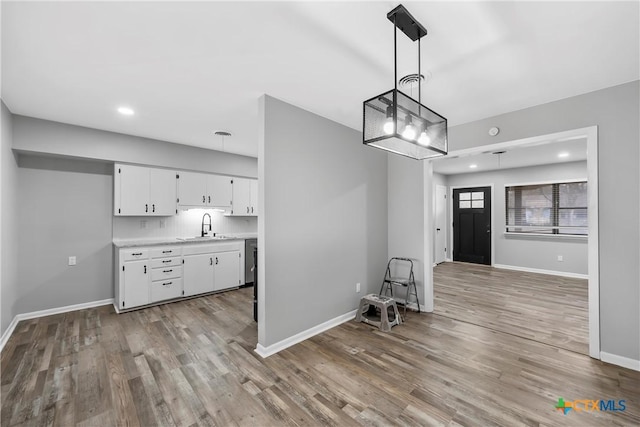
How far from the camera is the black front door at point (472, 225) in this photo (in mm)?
7150

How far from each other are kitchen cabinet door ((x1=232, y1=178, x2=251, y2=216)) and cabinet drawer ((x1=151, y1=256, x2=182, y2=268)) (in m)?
1.44

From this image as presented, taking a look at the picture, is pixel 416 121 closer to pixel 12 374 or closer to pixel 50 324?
pixel 12 374

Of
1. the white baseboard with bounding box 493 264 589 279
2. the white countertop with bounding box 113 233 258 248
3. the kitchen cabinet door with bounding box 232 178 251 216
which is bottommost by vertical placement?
the white baseboard with bounding box 493 264 589 279

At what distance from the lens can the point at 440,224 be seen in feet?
24.8

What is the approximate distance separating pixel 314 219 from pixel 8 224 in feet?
11.3

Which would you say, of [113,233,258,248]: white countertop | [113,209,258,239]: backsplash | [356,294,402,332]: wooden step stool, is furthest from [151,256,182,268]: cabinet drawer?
[356,294,402,332]: wooden step stool

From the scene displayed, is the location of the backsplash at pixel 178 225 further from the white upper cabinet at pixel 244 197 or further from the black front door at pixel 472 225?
the black front door at pixel 472 225

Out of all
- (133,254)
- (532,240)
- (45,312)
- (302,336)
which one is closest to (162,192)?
(133,254)

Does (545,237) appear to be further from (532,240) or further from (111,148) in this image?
(111,148)

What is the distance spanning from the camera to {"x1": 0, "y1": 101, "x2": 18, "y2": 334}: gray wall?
2.85 meters

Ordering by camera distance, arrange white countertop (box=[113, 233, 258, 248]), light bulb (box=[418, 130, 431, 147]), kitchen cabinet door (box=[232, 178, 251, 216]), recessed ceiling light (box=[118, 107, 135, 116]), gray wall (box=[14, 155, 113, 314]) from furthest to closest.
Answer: kitchen cabinet door (box=[232, 178, 251, 216])
white countertop (box=[113, 233, 258, 248])
gray wall (box=[14, 155, 113, 314])
recessed ceiling light (box=[118, 107, 135, 116])
light bulb (box=[418, 130, 431, 147])

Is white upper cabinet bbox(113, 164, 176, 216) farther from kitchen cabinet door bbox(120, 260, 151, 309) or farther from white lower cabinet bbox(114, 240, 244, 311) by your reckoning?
kitchen cabinet door bbox(120, 260, 151, 309)

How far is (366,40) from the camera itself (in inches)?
75.2

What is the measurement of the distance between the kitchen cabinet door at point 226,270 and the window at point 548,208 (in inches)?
257
